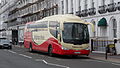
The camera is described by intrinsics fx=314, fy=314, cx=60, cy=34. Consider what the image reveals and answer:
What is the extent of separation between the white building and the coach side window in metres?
8.14

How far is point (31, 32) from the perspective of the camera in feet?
116

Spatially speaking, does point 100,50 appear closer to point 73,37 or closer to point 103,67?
point 73,37

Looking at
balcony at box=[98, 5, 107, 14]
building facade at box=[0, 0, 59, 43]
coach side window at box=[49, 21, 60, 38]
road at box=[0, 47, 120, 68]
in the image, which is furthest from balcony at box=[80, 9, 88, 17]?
road at box=[0, 47, 120, 68]

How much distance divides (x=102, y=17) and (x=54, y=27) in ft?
46.0

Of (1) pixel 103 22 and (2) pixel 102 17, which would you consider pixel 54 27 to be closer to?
(1) pixel 103 22

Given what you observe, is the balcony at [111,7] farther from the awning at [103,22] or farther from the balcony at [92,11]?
the balcony at [92,11]

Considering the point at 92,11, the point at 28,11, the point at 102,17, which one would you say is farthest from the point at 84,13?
the point at 28,11

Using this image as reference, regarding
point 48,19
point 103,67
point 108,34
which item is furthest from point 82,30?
point 108,34

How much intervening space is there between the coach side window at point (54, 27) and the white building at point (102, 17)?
26.7 feet

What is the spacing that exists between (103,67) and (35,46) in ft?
52.1

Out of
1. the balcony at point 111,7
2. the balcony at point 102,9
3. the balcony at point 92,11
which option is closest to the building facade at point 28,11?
the balcony at point 92,11

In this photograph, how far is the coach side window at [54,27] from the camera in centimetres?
2639

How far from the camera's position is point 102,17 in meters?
39.7

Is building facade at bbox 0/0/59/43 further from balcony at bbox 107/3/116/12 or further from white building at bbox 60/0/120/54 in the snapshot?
balcony at bbox 107/3/116/12
